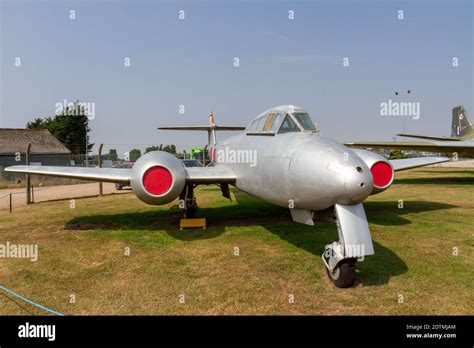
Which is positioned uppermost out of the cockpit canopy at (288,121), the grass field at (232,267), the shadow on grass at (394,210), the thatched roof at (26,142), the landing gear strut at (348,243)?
the thatched roof at (26,142)

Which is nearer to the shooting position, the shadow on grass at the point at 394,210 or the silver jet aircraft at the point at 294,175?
the silver jet aircraft at the point at 294,175

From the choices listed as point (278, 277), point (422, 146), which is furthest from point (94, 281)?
point (422, 146)

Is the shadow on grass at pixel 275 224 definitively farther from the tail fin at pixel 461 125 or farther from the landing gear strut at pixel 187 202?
the tail fin at pixel 461 125

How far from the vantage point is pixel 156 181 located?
22.2 ft

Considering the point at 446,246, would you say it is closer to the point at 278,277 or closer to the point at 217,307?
the point at 278,277

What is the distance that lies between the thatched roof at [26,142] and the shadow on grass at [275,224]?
934 inches

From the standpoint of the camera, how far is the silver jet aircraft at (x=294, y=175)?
14.5 feet

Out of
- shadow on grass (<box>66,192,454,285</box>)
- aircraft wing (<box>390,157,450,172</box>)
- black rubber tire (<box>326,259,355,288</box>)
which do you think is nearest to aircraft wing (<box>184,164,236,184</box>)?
shadow on grass (<box>66,192,454,285</box>)

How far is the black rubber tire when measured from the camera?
4.66 metres

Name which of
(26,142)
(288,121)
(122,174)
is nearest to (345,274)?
(288,121)

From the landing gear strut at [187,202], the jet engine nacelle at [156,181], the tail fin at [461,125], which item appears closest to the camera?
the jet engine nacelle at [156,181]

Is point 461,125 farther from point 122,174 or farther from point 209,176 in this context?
point 122,174

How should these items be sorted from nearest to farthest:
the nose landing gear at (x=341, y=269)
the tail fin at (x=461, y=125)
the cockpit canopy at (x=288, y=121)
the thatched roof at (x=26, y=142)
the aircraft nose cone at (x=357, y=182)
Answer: the aircraft nose cone at (x=357, y=182) < the nose landing gear at (x=341, y=269) < the cockpit canopy at (x=288, y=121) < the tail fin at (x=461, y=125) < the thatched roof at (x=26, y=142)

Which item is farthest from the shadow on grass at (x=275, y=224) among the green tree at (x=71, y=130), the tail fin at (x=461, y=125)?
the green tree at (x=71, y=130)
